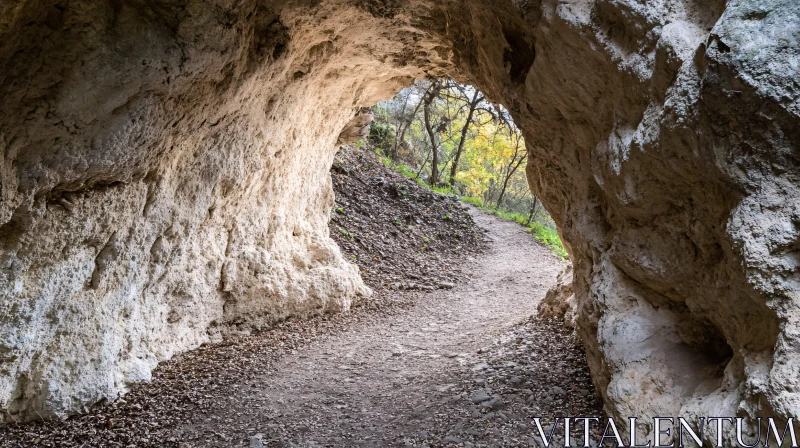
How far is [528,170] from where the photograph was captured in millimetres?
6148

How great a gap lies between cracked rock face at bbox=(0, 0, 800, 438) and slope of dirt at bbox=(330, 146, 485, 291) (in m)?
4.20

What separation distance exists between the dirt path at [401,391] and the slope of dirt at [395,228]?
7.34 ft

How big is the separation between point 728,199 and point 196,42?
373cm

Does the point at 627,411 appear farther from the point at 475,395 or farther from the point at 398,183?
the point at 398,183

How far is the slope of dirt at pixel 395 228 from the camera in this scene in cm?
1031

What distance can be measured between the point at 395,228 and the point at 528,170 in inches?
230

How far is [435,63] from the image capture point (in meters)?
6.66

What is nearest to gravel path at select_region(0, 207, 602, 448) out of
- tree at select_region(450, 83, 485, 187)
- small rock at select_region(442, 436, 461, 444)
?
small rock at select_region(442, 436, 461, 444)

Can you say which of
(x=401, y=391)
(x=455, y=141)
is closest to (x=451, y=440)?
(x=401, y=391)

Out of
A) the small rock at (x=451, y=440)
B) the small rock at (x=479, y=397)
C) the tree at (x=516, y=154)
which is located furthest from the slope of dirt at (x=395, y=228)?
the small rock at (x=451, y=440)

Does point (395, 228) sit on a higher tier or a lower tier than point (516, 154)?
lower

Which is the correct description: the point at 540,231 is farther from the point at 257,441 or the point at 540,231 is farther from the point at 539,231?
the point at 257,441

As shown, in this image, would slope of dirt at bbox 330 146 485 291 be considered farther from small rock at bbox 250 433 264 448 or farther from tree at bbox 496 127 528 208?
small rock at bbox 250 433 264 448

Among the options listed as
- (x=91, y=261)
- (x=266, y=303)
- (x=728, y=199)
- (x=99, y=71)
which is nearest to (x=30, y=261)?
(x=91, y=261)
